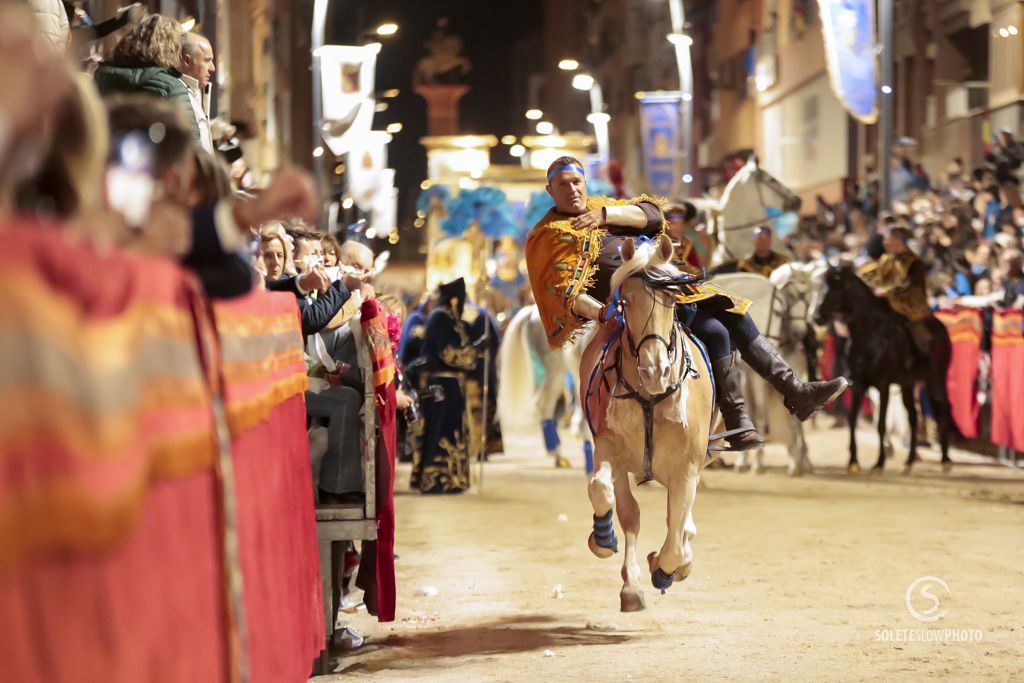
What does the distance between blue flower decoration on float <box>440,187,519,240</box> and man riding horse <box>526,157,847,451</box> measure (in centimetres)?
2342

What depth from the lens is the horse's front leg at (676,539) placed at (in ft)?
29.3

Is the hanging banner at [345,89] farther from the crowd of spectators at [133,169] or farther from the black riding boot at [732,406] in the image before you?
the crowd of spectators at [133,169]

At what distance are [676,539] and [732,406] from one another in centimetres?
109

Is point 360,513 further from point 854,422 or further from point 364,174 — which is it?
point 364,174

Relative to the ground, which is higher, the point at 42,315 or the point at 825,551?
the point at 42,315

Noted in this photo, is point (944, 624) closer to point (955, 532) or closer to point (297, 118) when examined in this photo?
point (955, 532)

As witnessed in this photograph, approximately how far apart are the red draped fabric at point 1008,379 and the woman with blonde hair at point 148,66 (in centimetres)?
1305

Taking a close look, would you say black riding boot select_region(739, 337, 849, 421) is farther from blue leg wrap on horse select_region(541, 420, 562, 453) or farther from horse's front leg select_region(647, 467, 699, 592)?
blue leg wrap on horse select_region(541, 420, 562, 453)

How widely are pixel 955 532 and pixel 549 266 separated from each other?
567 centimetres

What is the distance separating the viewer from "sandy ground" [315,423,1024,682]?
8.02 metres

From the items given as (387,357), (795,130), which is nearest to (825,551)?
(387,357)

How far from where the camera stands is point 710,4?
61.3 meters

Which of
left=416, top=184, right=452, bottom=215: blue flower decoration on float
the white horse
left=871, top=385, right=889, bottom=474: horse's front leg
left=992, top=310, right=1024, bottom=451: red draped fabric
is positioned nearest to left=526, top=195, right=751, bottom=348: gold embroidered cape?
the white horse

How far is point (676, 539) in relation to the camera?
895cm
